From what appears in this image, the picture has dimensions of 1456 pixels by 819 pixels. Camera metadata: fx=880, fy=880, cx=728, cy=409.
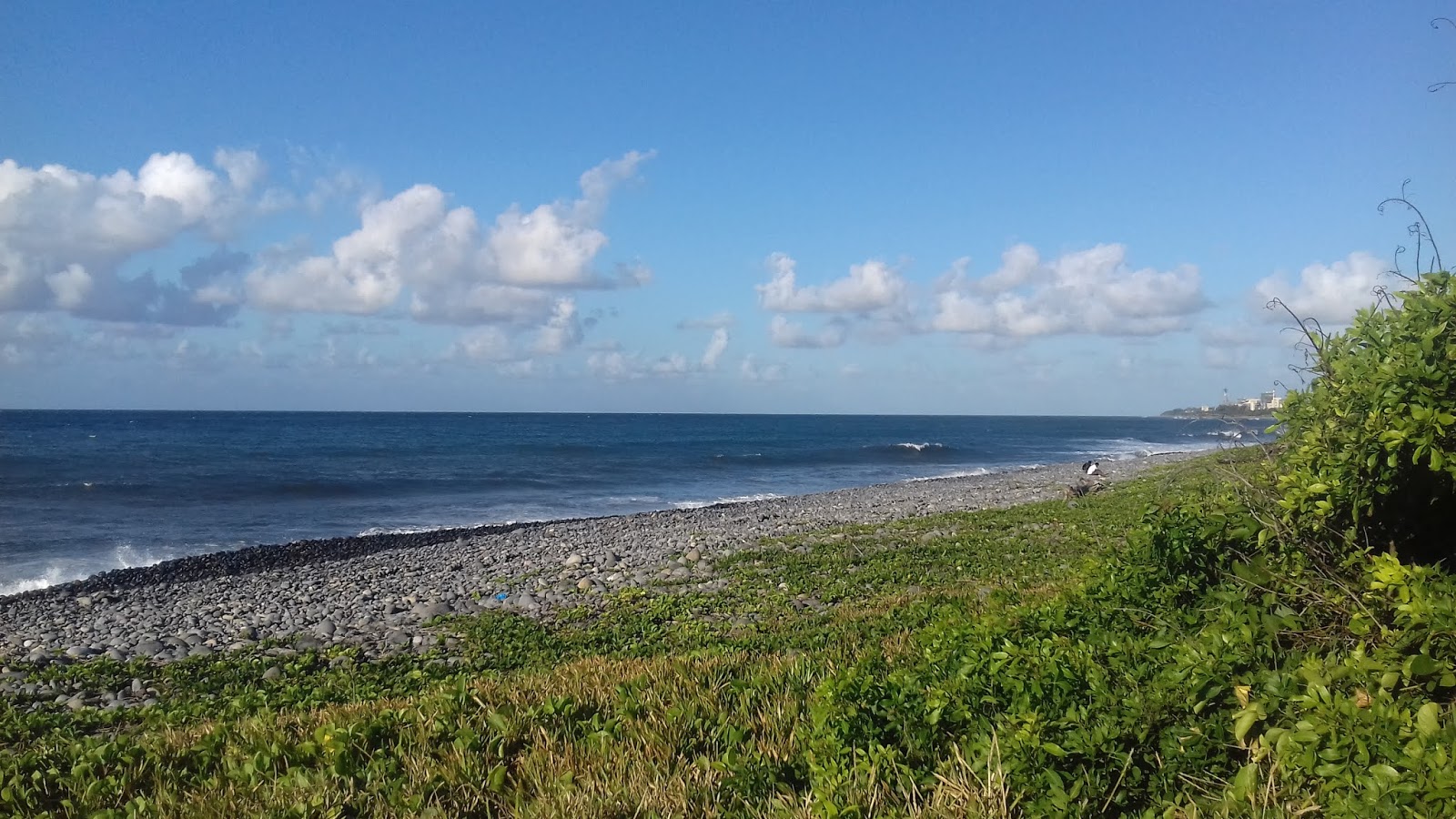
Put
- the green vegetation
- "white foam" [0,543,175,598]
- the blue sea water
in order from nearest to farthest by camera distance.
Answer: the green vegetation
"white foam" [0,543,175,598]
the blue sea water

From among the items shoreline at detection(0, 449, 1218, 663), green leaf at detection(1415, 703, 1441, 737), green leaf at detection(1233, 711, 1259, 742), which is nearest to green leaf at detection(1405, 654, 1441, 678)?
green leaf at detection(1415, 703, 1441, 737)

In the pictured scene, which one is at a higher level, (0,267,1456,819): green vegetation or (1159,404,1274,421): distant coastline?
(1159,404,1274,421): distant coastline

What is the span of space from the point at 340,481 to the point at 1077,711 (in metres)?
43.6

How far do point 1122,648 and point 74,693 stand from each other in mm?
10561

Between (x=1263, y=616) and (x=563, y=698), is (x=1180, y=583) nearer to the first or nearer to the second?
(x=1263, y=616)

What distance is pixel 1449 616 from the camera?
3.14 metres

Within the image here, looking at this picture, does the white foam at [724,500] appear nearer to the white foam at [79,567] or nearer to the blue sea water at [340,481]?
the blue sea water at [340,481]

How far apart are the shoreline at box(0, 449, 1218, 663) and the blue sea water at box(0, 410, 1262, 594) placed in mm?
A: 3535

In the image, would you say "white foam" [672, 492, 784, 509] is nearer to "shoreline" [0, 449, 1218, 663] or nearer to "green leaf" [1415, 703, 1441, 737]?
"shoreline" [0, 449, 1218, 663]

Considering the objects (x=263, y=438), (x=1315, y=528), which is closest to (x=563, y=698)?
(x=1315, y=528)

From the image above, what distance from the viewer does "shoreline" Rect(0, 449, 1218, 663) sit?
Answer: 12.5m

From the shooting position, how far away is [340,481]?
4234cm

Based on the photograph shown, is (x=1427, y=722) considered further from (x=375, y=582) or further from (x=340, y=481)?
(x=340, y=481)

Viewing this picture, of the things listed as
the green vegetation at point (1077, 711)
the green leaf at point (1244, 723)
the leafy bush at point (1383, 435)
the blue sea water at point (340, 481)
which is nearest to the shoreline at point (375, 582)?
the blue sea water at point (340, 481)
